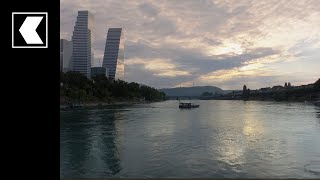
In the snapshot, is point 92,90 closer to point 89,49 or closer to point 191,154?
point 89,49

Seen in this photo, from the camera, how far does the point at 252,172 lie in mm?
15094

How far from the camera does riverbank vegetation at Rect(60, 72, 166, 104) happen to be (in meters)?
84.2

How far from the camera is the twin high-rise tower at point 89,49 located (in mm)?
153750

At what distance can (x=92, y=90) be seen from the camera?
98000 mm

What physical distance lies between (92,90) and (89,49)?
212ft

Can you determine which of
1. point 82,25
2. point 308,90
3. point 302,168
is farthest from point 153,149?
point 82,25

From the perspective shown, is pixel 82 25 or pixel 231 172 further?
pixel 82 25

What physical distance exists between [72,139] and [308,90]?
11757 cm
